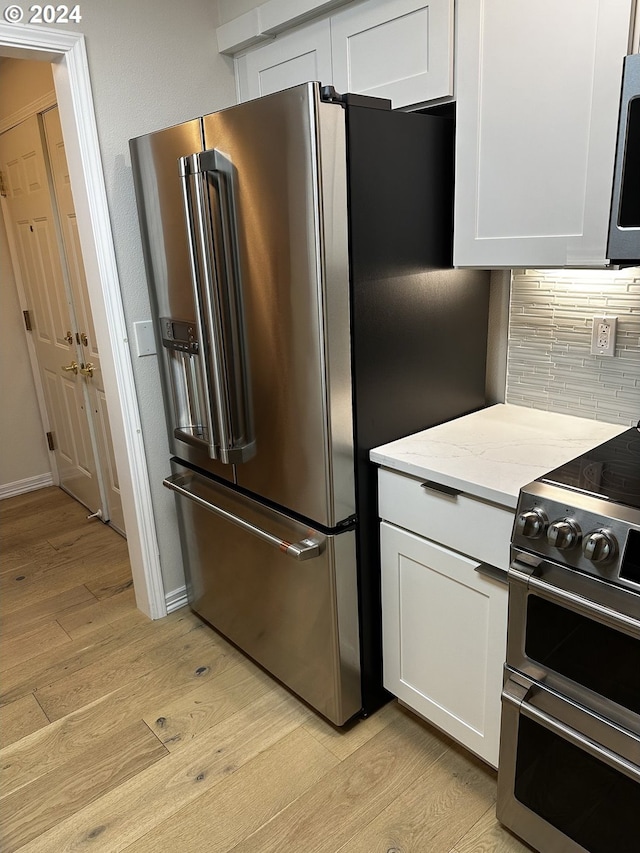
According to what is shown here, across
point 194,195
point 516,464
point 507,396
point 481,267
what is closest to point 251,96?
point 194,195

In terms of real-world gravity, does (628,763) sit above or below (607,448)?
below

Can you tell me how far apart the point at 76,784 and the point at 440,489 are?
134 centimetres

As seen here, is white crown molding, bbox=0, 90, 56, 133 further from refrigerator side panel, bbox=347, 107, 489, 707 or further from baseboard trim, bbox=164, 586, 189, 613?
baseboard trim, bbox=164, 586, 189, 613

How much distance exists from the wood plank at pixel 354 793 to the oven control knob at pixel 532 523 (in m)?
0.87

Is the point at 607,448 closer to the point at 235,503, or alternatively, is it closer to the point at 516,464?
the point at 516,464

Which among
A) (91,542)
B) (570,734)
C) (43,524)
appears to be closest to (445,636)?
(570,734)

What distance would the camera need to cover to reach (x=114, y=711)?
2.02 meters

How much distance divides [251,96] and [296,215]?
1.05 meters

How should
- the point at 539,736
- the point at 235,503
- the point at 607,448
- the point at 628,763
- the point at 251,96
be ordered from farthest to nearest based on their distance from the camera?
1. the point at 251,96
2. the point at 235,503
3. the point at 607,448
4. the point at 539,736
5. the point at 628,763

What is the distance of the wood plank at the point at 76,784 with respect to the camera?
164 cm

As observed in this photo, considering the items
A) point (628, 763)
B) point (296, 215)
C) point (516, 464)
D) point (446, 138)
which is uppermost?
point (446, 138)

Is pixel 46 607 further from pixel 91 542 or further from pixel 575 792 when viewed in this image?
pixel 575 792

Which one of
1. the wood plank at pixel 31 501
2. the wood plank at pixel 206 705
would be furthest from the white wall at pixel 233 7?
the wood plank at pixel 31 501

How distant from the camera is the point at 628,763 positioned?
1.21 meters
